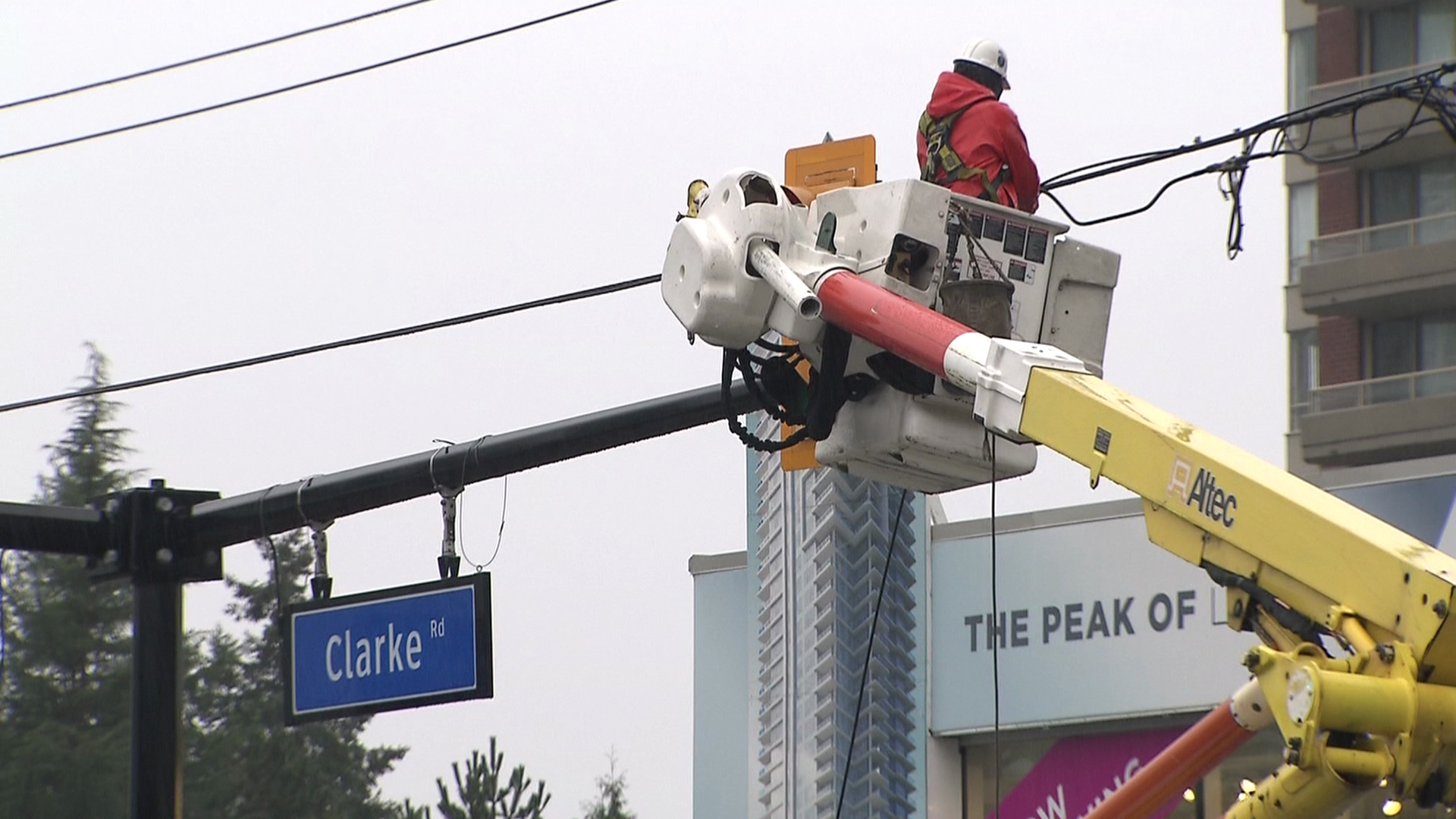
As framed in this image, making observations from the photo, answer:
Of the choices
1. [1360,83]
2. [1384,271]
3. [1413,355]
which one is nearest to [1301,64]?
[1360,83]

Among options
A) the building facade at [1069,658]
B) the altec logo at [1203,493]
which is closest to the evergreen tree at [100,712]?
the building facade at [1069,658]

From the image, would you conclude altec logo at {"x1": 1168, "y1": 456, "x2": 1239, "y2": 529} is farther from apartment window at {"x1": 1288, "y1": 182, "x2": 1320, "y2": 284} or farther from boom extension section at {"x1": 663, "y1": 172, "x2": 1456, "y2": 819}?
apartment window at {"x1": 1288, "y1": 182, "x2": 1320, "y2": 284}

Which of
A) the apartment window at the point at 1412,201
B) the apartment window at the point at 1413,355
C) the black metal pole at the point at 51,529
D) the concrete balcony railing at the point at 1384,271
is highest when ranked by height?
the apartment window at the point at 1412,201

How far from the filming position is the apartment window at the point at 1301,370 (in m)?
47.5

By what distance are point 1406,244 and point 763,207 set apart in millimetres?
37248

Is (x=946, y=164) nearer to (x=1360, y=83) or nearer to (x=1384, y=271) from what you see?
(x=1384, y=271)

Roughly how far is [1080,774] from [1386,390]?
93.2 ft

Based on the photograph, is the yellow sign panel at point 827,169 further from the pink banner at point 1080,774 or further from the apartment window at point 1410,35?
the apartment window at point 1410,35

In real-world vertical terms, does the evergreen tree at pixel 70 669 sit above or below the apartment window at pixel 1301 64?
below

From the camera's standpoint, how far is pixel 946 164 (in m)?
10.6

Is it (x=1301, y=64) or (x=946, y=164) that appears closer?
(x=946, y=164)

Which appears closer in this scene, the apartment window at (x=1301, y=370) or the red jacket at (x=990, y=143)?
the red jacket at (x=990, y=143)

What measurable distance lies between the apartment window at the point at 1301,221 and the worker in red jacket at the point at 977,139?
37.3 meters

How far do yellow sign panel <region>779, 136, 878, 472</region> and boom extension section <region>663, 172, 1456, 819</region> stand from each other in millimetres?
705
